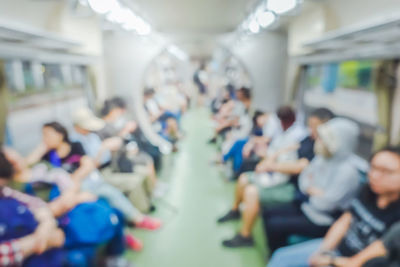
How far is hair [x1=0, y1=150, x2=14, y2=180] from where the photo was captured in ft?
6.02

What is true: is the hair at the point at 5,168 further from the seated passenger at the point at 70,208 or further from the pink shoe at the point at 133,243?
the pink shoe at the point at 133,243

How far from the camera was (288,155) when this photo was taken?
315 centimetres

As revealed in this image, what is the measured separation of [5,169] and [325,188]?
2440 mm

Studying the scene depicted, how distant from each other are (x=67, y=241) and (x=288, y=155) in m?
2.35

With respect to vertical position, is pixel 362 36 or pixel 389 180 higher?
pixel 362 36

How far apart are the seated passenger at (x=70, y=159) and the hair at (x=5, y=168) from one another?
0.77m

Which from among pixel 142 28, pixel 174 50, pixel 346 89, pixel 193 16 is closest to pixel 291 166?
pixel 346 89

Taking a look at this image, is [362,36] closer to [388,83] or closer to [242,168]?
[388,83]

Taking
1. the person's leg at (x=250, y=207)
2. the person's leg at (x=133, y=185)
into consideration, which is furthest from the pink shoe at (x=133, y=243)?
the person's leg at (x=250, y=207)

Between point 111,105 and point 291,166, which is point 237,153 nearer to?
point 291,166

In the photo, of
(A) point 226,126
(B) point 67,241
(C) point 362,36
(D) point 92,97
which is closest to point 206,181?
(A) point 226,126

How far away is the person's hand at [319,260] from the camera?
6.30 ft

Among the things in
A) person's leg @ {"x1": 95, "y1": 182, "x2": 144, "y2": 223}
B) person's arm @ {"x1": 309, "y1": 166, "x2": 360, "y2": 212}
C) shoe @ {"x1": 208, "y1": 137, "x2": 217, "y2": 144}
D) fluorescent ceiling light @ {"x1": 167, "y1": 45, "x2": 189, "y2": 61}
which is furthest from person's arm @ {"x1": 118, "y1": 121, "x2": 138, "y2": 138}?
fluorescent ceiling light @ {"x1": 167, "y1": 45, "x2": 189, "y2": 61}

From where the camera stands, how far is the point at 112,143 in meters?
3.54
